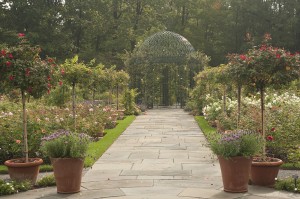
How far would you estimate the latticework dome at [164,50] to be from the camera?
2586cm

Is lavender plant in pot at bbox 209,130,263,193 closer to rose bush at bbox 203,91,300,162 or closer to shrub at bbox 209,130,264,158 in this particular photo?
shrub at bbox 209,130,264,158

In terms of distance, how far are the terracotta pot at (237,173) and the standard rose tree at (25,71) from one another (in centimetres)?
318

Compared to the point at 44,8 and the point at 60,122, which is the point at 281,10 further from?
the point at 60,122

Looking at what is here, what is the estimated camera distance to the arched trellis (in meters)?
25.8

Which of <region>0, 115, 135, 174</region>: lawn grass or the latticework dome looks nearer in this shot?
<region>0, 115, 135, 174</region>: lawn grass

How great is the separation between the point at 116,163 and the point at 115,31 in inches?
1130

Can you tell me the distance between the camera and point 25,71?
6.93 m

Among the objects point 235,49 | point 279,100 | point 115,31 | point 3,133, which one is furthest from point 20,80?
point 235,49

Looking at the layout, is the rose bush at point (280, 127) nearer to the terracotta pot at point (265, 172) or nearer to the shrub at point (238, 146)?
the terracotta pot at point (265, 172)

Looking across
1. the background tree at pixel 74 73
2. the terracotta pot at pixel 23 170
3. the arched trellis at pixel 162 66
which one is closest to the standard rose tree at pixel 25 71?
the terracotta pot at pixel 23 170

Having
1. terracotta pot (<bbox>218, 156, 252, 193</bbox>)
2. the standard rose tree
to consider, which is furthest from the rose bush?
the standard rose tree

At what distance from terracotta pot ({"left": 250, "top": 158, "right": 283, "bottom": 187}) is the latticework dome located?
19267 mm

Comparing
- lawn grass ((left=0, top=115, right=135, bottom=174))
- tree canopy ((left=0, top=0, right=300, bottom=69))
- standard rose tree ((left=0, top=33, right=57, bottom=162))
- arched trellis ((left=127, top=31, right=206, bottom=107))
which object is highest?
tree canopy ((left=0, top=0, right=300, bottom=69))

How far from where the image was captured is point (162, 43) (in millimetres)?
26531
